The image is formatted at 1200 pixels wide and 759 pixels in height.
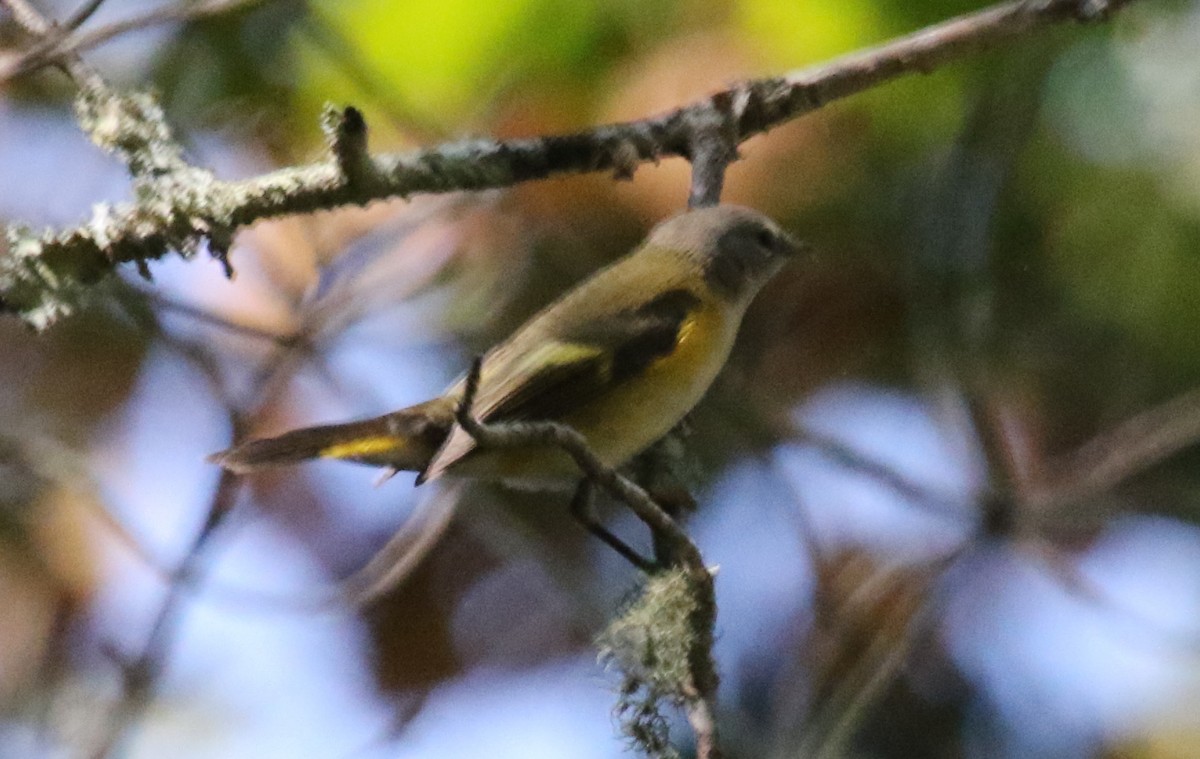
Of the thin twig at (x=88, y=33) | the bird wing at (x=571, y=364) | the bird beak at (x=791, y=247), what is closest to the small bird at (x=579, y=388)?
the bird wing at (x=571, y=364)

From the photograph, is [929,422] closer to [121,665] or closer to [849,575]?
[849,575]

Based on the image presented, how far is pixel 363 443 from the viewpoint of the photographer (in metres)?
1.95

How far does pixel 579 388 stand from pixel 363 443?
365 millimetres

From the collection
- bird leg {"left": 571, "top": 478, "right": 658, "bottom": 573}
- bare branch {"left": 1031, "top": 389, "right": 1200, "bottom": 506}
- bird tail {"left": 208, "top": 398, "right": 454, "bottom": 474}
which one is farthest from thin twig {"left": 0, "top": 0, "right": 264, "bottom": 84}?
bare branch {"left": 1031, "top": 389, "right": 1200, "bottom": 506}

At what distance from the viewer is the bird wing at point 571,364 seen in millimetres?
2031

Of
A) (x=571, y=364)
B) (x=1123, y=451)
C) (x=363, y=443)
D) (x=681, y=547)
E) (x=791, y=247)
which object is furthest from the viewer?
(x=791, y=247)

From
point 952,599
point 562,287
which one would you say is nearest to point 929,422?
point 952,599

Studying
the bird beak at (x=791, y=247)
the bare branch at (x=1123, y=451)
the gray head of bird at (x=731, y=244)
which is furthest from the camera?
the bird beak at (x=791, y=247)

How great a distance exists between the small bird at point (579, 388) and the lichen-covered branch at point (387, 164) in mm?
216

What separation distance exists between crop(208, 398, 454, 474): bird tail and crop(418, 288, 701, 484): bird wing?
0.05 metres

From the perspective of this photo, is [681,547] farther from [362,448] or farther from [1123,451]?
[1123,451]

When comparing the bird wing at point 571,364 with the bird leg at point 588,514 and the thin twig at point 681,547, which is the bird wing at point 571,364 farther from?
the thin twig at point 681,547

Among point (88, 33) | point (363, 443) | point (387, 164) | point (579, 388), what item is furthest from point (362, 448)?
point (88, 33)

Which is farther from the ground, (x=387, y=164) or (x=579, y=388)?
(x=387, y=164)
